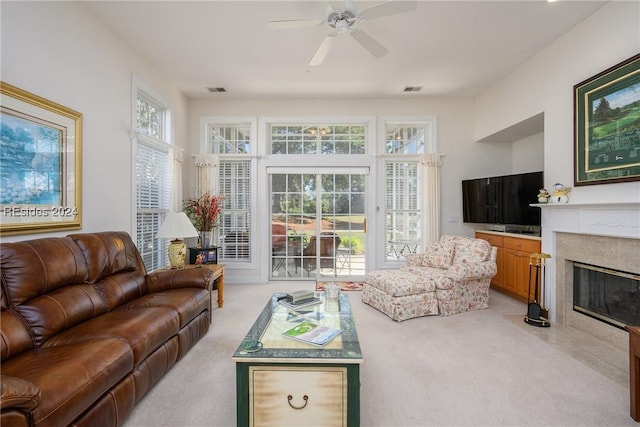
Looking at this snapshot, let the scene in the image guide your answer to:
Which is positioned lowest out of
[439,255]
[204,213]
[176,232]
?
[439,255]

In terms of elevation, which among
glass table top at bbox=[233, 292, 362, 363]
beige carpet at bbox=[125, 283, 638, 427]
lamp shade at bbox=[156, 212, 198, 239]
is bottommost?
beige carpet at bbox=[125, 283, 638, 427]

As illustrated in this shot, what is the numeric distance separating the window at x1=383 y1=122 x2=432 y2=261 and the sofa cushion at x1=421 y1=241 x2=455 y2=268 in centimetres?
81

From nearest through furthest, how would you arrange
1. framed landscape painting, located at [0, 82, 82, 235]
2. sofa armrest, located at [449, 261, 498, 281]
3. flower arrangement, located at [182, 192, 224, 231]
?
framed landscape painting, located at [0, 82, 82, 235] < sofa armrest, located at [449, 261, 498, 281] < flower arrangement, located at [182, 192, 224, 231]

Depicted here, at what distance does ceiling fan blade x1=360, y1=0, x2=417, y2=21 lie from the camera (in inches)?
81.7

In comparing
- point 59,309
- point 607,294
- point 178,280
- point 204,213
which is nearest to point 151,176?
point 204,213

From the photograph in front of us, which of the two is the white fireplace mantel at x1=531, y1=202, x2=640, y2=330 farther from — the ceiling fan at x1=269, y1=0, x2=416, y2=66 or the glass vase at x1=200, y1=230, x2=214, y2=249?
the glass vase at x1=200, y1=230, x2=214, y2=249

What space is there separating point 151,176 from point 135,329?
8.28ft

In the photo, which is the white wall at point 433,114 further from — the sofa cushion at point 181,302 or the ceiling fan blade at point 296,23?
the sofa cushion at point 181,302

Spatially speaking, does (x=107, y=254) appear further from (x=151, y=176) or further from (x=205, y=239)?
(x=205, y=239)

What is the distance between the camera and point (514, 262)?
152 inches

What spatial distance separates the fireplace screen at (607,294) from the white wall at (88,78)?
511 cm

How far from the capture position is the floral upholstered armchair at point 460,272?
11.0 feet

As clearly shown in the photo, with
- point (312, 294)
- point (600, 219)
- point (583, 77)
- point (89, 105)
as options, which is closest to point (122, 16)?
point (89, 105)

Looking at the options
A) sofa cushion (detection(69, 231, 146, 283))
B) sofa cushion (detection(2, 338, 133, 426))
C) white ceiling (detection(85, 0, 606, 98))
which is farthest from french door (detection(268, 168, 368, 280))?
sofa cushion (detection(2, 338, 133, 426))
